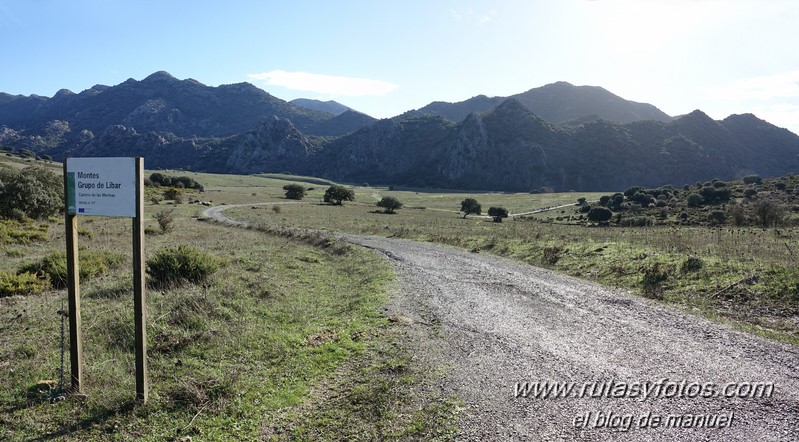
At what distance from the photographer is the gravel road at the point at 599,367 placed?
583cm

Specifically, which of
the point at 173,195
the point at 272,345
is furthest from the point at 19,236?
the point at 173,195

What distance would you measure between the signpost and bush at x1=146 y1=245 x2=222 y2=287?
6975mm

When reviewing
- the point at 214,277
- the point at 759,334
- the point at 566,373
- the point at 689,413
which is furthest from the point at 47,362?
the point at 759,334

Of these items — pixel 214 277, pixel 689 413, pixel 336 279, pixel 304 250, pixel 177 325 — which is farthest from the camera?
pixel 304 250

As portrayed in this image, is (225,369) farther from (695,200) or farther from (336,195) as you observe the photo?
(336,195)

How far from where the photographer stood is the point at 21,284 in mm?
13250

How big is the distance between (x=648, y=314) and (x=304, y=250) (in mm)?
16916

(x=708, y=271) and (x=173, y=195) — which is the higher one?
(x=708, y=271)

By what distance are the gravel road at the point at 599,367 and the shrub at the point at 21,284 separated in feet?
37.3

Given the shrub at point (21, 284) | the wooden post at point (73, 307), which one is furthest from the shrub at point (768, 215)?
the shrub at point (21, 284)

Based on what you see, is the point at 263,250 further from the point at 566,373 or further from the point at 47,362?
the point at 566,373

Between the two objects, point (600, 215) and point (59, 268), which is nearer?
point (59, 268)

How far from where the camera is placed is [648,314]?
11719mm

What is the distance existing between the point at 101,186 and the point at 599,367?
Answer: 9.00 meters
